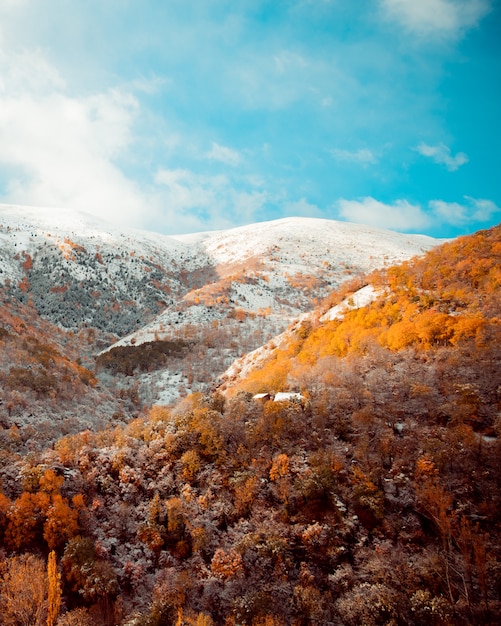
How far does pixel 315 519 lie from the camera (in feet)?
44.3

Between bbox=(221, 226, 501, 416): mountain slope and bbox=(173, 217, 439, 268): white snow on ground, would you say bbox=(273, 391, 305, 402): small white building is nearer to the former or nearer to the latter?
bbox=(221, 226, 501, 416): mountain slope

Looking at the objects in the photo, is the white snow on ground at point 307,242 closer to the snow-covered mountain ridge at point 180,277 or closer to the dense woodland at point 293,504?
the snow-covered mountain ridge at point 180,277

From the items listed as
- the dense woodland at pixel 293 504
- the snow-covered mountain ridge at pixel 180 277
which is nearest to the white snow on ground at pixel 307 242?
the snow-covered mountain ridge at pixel 180 277

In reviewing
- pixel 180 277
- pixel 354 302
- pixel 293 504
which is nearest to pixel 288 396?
pixel 293 504

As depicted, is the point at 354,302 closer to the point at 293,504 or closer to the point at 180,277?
the point at 293,504

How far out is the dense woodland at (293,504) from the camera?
10945 millimetres

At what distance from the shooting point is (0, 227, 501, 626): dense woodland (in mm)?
10945

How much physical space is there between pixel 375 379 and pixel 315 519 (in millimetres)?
8195

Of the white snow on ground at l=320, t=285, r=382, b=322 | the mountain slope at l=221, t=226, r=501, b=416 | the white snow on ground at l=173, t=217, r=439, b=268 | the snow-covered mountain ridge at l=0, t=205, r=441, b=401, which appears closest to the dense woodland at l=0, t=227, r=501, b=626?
the mountain slope at l=221, t=226, r=501, b=416

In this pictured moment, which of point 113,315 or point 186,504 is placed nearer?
point 186,504

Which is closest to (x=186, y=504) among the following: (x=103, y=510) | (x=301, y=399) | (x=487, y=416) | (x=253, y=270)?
(x=103, y=510)

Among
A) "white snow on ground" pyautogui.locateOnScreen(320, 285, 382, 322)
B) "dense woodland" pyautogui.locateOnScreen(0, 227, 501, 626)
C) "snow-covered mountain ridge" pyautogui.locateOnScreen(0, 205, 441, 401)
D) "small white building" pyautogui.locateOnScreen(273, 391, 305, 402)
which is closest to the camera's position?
"dense woodland" pyautogui.locateOnScreen(0, 227, 501, 626)

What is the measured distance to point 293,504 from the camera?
14109 mm

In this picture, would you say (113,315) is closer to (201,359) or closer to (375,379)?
(201,359)
